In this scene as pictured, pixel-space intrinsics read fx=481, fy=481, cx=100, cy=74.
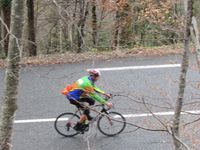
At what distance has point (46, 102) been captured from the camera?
40.1 feet

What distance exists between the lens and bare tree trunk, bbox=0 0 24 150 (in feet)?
18.3

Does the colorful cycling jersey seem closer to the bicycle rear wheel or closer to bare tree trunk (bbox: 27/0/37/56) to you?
the bicycle rear wheel

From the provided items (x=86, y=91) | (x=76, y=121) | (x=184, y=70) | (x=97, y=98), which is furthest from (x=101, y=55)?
(x=184, y=70)

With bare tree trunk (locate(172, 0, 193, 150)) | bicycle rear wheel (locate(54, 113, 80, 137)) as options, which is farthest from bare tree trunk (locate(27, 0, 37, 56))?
bare tree trunk (locate(172, 0, 193, 150))

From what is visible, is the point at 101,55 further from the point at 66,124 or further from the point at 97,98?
the point at 97,98

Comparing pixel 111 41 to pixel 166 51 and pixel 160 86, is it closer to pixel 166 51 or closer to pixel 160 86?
pixel 166 51

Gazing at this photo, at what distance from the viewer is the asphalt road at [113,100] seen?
409 inches

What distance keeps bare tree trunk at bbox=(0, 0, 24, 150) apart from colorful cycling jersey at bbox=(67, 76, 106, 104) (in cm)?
413

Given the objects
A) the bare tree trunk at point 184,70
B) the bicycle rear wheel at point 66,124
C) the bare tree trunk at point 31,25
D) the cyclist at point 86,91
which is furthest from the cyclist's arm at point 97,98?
the bare tree trunk at point 31,25

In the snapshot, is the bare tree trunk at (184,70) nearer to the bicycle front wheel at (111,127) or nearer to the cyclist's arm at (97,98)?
the cyclist's arm at (97,98)

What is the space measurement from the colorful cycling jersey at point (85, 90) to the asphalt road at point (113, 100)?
647mm

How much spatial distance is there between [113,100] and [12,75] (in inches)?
250

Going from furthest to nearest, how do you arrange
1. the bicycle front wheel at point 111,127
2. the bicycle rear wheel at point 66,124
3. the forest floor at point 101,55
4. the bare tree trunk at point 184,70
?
the forest floor at point 101,55
the bicycle rear wheel at point 66,124
the bicycle front wheel at point 111,127
the bare tree trunk at point 184,70

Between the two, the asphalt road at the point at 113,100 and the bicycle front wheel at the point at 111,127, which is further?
the bicycle front wheel at the point at 111,127
